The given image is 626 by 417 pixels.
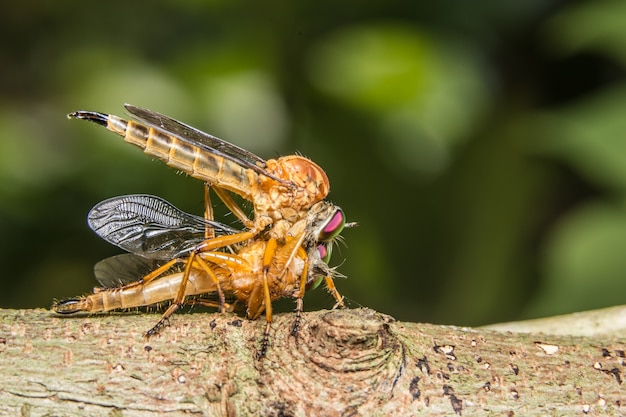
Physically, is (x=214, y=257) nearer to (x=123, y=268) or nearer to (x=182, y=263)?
(x=182, y=263)

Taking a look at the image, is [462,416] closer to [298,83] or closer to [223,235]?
[223,235]

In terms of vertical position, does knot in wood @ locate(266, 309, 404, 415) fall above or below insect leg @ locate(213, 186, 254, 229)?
below

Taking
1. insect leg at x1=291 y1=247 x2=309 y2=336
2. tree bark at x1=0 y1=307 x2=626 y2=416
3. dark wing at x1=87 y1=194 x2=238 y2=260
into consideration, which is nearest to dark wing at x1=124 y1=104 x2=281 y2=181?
dark wing at x1=87 y1=194 x2=238 y2=260

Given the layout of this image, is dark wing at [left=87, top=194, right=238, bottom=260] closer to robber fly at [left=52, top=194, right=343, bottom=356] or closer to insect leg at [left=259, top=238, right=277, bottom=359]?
robber fly at [left=52, top=194, right=343, bottom=356]

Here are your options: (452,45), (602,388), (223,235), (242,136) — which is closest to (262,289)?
(223,235)

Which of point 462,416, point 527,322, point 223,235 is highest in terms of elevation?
point 223,235

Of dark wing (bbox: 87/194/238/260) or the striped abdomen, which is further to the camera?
dark wing (bbox: 87/194/238/260)
